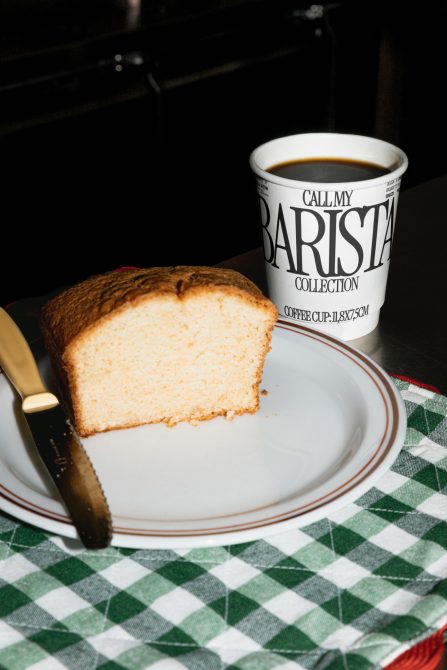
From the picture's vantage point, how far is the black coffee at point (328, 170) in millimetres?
1315

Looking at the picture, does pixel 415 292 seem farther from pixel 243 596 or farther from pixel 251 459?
pixel 243 596

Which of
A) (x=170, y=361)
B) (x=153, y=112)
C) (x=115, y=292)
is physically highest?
(x=115, y=292)

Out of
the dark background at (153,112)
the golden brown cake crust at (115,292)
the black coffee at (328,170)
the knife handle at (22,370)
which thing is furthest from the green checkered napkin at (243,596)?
the dark background at (153,112)

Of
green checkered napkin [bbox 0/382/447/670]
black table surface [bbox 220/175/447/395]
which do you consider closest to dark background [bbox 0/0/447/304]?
black table surface [bbox 220/175/447/395]

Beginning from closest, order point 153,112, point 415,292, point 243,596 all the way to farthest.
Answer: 1. point 243,596
2. point 415,292
3. point 153,112

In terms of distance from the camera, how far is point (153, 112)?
2914mm

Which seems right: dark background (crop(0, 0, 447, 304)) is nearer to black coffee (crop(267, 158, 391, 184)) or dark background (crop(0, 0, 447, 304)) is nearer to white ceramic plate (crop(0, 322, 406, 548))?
black coffee (crop(267, 158, 391, 184))

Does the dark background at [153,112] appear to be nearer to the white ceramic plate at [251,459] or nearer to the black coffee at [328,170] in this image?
the black coffee at [328,170]

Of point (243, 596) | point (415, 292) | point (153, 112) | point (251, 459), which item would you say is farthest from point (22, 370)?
point (153, 112)

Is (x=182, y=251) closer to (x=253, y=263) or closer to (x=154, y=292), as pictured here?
(x=253, y=263)

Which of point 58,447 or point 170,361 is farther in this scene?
point 170,361

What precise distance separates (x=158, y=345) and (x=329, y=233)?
29 cm

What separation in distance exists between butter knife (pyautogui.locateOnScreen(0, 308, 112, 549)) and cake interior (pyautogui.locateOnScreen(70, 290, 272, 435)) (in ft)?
0.22

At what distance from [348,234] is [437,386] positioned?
25 cm
